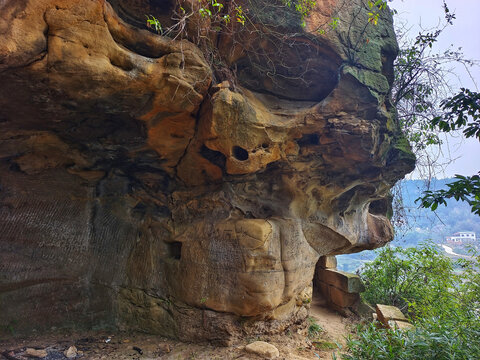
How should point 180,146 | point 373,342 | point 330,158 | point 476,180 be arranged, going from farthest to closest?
1. point 330,158
2. point 180,146
3. point 373,342
4. point 476,180

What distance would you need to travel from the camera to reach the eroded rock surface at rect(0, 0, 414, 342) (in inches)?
147

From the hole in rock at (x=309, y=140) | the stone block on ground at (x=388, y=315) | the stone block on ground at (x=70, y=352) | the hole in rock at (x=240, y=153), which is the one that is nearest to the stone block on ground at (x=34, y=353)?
the stone block on ground at (x=70, y=352)

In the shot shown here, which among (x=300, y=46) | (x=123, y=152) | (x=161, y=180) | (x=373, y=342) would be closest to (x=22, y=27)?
(x=123, y=152)

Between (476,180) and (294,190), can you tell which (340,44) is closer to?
(294,190)

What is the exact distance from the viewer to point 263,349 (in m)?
3.98

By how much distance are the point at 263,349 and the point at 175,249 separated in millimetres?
2161

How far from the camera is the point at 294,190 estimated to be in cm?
535

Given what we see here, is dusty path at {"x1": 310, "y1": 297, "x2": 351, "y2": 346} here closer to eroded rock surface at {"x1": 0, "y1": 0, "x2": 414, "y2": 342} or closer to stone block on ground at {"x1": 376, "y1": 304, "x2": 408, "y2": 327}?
stone block on ground at {"x1": 376, "y1": 304, "x2": 408, "y2": 327}

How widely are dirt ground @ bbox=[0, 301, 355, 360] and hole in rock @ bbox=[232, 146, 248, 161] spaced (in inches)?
111

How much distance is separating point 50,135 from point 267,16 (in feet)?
12.1

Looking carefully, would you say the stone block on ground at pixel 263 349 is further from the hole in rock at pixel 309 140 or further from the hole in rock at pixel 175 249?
the hole in rock at pixel 309 140

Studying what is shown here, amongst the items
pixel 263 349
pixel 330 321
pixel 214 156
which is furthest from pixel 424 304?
pixel 214 156

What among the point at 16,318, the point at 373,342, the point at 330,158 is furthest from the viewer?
the point at 330,158

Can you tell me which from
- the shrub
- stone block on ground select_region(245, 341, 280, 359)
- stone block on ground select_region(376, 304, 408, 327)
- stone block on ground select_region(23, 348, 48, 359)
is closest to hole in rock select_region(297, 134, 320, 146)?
the shrub
